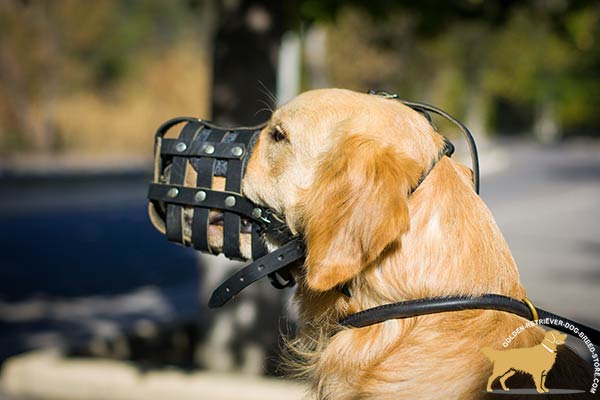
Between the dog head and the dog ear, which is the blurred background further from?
the dog ear

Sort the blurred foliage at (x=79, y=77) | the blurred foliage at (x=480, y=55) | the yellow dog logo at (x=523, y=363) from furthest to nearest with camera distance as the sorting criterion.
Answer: the blurred foliage at (x=79, y=77), the blurred foliage at (x=480, y=55), the yellow dog logo at (x=523, y=363)

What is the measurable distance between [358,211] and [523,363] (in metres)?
0.65

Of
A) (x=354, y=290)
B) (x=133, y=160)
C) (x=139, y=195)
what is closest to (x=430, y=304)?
(x=354, y=290)

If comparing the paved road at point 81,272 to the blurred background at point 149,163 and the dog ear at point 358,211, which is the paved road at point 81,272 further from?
the dog ear at point 358,211

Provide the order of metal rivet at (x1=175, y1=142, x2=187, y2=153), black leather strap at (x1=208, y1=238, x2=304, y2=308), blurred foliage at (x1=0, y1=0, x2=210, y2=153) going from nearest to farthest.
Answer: black leather strap at (x1=208, y1=238, x2=304, y2=308)
metal rivet at (x1=175, y1=142, x2=187, y2=153)
blurred foliage at (x1=0, y1=0, x2=210, y2=153)

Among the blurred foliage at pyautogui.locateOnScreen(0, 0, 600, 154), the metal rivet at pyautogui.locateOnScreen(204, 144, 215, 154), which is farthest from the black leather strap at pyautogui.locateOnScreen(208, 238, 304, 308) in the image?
the blurred foliage at pyautogui.locateOnScreen(0, 0, 600, 154)

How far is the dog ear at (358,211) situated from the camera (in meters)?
2.13

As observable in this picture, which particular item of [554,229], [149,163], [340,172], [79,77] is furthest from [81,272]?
[79,77]

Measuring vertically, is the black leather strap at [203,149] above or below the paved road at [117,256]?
above

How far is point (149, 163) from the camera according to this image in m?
27.5

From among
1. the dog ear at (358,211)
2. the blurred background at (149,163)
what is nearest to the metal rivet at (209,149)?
the dog ear at (358,211)

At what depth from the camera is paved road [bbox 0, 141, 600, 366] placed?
27.0ft

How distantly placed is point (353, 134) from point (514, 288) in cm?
71

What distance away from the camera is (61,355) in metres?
5.25
